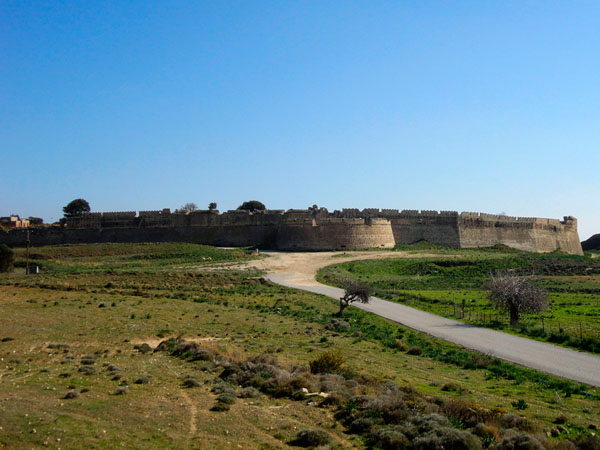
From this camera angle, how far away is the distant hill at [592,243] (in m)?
82.4

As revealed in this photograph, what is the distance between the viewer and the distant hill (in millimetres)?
82375

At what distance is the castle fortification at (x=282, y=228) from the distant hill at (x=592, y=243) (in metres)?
27.5

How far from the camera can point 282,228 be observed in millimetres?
51500

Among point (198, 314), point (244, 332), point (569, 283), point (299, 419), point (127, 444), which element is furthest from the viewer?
point (569, 283)

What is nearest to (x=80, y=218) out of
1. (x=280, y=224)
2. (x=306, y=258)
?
(x=280, y=224)

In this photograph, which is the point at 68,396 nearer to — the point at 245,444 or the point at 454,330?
the point at 245,444

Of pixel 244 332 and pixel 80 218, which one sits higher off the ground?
pixel 80 218

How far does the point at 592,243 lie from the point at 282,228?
56.6 m

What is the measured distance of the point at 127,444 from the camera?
24.5 ft

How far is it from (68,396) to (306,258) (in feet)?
→ 115

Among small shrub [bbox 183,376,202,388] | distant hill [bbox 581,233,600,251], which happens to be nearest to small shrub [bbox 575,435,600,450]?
Result: small shrub [bbox 183,376,202,388]

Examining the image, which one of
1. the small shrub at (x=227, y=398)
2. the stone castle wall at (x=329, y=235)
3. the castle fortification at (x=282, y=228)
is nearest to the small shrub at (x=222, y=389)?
the small shrub at (x=227, y=398)

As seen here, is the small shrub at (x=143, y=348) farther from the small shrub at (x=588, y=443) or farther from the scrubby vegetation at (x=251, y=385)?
the small shrub at (x=588, y=443)

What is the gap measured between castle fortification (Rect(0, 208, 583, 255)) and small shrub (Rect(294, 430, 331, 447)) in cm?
4209
